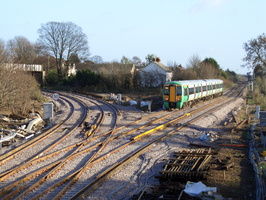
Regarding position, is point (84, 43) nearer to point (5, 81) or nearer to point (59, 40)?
point (59, 40)

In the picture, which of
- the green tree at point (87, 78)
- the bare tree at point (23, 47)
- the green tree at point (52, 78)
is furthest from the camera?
the bare tree at point (23, 47)

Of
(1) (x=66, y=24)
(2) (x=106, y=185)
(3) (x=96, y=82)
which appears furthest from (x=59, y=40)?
(2) (x=106, y=185)

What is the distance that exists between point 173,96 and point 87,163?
53.7 feet

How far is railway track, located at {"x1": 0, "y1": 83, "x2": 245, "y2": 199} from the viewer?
24.9ft

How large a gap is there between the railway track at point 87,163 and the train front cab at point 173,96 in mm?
8344

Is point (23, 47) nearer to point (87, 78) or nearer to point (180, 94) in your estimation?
point (87, 78)

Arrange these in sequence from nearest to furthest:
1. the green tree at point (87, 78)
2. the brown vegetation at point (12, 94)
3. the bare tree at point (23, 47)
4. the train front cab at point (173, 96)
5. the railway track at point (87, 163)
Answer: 1. the railway track at point (87, 163)
2. the brown vegetation at point (12, 94)
3. the train front cab at point (173, 96)
4. the green tree at point (87, 78)
5. the bare tree at point (23, 47)

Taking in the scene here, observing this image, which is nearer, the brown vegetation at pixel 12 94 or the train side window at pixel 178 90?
the brown vegetation at pixel 12 94

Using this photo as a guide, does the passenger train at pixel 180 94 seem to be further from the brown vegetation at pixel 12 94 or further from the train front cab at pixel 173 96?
the brown vegetation at pixel 12 94

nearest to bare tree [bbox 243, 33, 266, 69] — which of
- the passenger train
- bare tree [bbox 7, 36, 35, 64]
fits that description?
the passenger train

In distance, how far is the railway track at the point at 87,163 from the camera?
299 inches

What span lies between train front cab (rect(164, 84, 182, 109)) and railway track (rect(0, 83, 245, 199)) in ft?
27.4

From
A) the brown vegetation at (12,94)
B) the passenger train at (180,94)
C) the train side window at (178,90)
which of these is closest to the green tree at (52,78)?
the passenger train at (180,94)

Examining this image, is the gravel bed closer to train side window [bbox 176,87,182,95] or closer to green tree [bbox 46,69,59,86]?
train side window [bbox 176,87,182,95]
